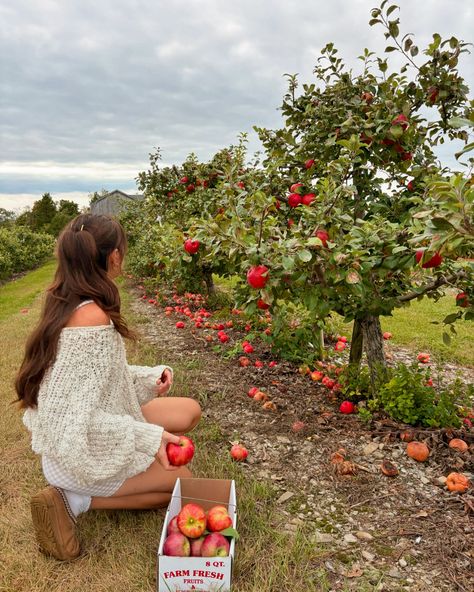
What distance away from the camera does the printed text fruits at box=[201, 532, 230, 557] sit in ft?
6.30

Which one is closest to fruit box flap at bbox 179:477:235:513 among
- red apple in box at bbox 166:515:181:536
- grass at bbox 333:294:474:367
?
red apple in box at bbox 166:515:181:536

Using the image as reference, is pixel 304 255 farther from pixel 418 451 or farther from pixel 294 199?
pixel 418 451

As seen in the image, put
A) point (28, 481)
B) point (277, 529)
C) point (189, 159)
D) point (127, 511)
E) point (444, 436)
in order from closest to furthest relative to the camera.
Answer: point (277, 529) < point (127, 511) < point (28, 481) < point (444, 436) < point (189, 159)

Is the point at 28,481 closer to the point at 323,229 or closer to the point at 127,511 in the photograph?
the point at 127,511

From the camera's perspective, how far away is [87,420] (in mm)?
Result: 1968

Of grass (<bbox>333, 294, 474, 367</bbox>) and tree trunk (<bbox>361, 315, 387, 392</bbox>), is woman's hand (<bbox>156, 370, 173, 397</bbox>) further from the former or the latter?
grass (<bbox>333, 294, 474, 367</bbox>)

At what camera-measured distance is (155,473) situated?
7.60 ft

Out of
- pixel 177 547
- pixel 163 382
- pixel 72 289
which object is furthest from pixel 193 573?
pixel 72 289

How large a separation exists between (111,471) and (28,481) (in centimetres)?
109

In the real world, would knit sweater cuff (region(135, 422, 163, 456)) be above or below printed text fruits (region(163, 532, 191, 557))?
above

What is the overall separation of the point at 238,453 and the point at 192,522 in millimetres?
968

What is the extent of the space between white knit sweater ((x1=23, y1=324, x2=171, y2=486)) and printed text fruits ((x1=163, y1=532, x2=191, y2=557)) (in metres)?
0.36

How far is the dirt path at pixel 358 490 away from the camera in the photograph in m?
2.08

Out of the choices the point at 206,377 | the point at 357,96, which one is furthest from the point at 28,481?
the point at 357,96
